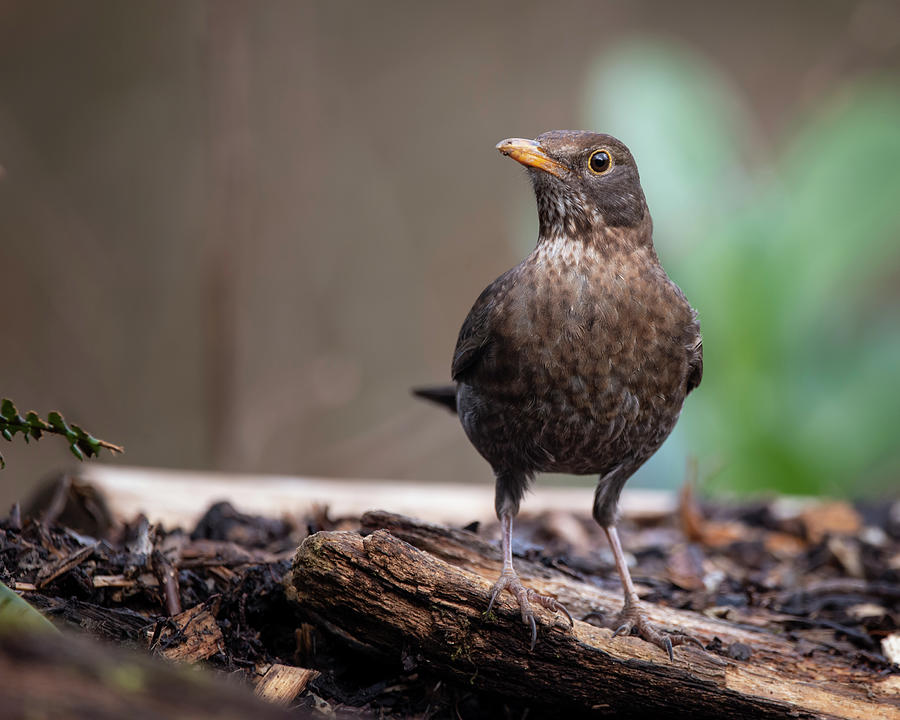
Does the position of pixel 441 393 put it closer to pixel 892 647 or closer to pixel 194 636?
pixel 194 636

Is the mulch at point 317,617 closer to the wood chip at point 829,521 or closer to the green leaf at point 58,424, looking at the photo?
the wood chip at point 829,521

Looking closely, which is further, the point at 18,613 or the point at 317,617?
the point at 317,617

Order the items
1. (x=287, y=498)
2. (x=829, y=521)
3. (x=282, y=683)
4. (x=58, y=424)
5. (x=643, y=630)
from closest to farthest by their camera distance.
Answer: (x=58, y=424)
(x=282, y=683)
(x=643, y=630)
(x=287, y=498)
(x=829, y=521)

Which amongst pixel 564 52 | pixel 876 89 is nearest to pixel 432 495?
pixel 876 89

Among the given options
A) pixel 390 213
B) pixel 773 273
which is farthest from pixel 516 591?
pixel 390 213

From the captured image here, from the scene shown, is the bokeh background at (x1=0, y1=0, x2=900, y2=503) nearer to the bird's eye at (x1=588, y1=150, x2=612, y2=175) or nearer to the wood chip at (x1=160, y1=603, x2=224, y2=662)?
the bird's eye at (x1=588, y1=150, x2=612, y2=175)

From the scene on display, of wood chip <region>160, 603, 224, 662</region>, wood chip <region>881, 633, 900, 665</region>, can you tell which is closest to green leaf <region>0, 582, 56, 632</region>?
wood chip <region>160, 603, 224, 662</region>

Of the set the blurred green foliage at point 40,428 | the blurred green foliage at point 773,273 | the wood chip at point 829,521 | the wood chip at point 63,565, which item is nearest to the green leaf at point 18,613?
the blurred green foliage at point 40,428
